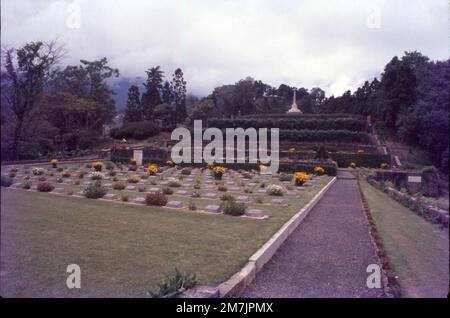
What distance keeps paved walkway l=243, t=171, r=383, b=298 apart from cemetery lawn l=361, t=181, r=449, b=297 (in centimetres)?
31

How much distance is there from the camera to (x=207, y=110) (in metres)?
45.6

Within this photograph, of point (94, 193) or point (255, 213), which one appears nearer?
point (255, 213)

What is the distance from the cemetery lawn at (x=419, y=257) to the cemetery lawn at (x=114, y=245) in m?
1.71

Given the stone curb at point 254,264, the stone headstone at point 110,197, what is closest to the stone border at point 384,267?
the stone curb at point 254,264

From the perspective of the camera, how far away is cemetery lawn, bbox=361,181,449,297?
299 centimetres

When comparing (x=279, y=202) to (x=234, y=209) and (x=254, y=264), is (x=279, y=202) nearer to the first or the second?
(x=234, y=209)

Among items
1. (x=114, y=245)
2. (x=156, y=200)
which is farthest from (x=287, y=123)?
(x=114, y=245)

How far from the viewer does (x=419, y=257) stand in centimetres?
386

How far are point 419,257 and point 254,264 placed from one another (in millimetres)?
1725

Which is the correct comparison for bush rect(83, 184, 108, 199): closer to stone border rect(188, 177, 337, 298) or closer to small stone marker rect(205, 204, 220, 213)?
small stone marker rect(205, 204, 220, 213)

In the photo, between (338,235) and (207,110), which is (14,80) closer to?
(338,235)

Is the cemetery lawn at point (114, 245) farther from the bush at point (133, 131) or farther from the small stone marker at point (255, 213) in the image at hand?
the bush at point (133, 131)
